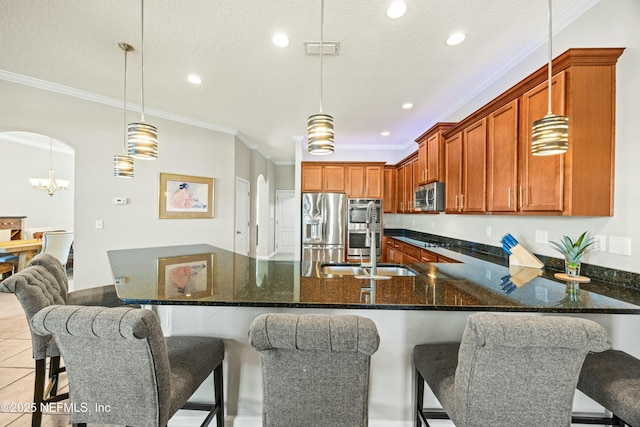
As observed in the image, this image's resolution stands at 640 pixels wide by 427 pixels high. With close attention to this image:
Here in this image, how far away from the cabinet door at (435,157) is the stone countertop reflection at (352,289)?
6.02ft

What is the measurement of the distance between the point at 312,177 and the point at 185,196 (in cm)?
232

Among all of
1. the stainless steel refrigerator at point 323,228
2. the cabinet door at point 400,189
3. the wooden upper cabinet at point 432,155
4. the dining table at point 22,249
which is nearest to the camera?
the wooden upper cabinet at point 432,155

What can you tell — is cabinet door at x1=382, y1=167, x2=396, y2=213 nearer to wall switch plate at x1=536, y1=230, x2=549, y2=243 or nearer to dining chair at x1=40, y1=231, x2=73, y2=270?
wall switch plate at x1=536, y1=230, x2=549, y2=243

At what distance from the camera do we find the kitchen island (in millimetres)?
1270

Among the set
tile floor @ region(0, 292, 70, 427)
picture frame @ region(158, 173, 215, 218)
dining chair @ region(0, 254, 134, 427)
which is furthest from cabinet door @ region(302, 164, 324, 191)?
tile floor @ region(0, 292, 70, 427)

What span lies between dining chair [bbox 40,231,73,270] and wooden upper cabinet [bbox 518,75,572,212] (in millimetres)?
6259

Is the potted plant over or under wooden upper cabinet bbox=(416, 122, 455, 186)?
under

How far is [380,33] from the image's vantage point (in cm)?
235

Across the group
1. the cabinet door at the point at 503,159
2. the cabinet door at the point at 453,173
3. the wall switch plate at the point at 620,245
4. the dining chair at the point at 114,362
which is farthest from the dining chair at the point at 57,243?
the wall switch plate at the point at 620,245

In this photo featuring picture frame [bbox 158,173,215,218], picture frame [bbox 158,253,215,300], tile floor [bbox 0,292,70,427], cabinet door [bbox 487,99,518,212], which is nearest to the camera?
picture frame [bbox 158,253,215,300]

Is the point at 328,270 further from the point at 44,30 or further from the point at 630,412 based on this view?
the point at 44,30

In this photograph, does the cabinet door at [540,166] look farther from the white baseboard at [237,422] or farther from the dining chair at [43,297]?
the dining chair at [43,297]

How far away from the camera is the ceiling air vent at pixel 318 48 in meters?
2.49

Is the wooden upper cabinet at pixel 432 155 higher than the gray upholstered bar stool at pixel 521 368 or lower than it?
higher
